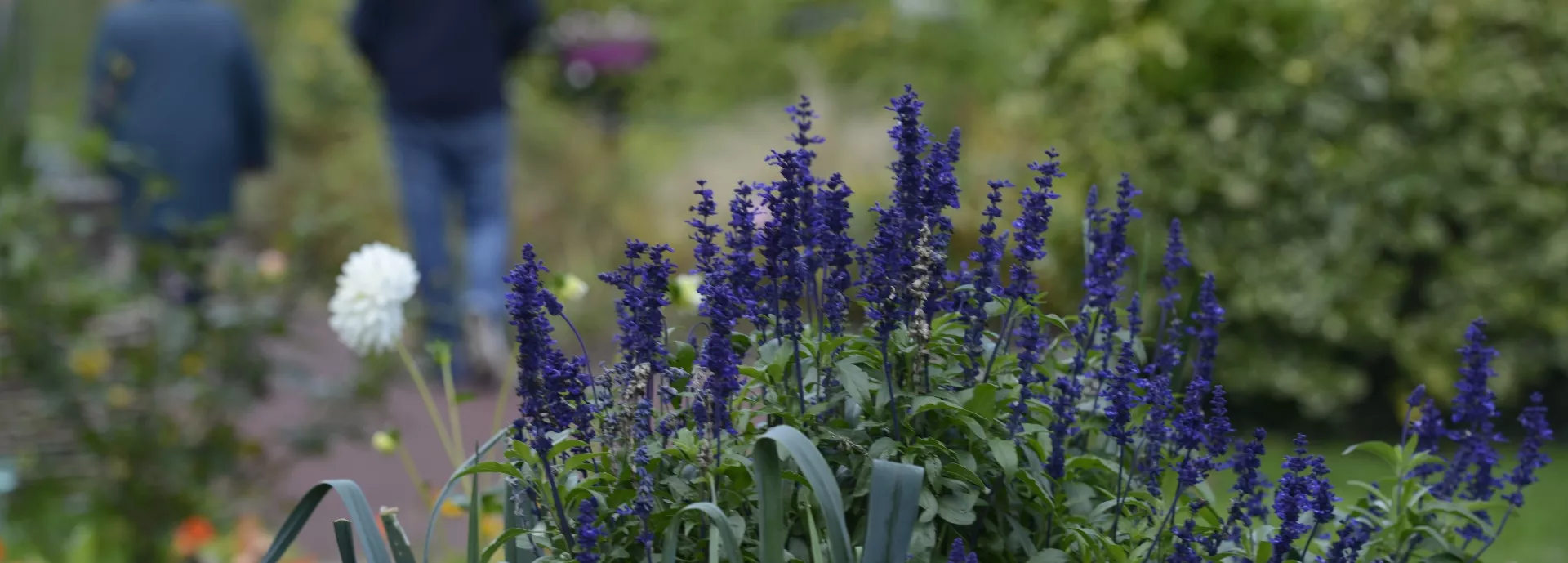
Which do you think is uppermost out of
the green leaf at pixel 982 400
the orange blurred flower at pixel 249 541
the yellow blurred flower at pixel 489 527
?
the green leaf at pixel 982 400

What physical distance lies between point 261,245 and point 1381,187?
783 centimetres

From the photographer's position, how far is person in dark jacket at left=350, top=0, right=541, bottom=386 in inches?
226

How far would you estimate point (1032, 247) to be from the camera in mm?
1423

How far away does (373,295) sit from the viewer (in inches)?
81.9

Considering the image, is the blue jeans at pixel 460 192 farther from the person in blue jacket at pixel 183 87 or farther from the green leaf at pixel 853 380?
the green leaf at pixel 853 380

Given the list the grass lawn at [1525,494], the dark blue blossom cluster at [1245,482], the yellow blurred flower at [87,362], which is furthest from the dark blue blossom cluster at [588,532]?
the grass lawn at [1525,494]

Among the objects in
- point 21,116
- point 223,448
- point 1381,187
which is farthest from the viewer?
point 1381,187

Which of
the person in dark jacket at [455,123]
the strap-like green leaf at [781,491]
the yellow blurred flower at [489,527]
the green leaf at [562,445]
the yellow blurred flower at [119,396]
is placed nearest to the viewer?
the strap-like green leaf at [781,491]

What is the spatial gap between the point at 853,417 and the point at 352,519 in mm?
515

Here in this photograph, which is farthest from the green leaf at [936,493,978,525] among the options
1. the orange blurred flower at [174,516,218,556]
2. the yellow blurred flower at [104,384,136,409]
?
the yellow blurred flower at [104,384,136,409]

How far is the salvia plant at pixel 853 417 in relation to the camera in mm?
1302

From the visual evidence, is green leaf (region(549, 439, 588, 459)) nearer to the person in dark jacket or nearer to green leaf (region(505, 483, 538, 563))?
green leaf (region(505, 483, 538, 563))

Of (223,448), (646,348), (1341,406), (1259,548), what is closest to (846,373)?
(646,348)

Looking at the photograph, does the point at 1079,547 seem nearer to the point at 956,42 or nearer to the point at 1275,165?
the point at 1275,165
